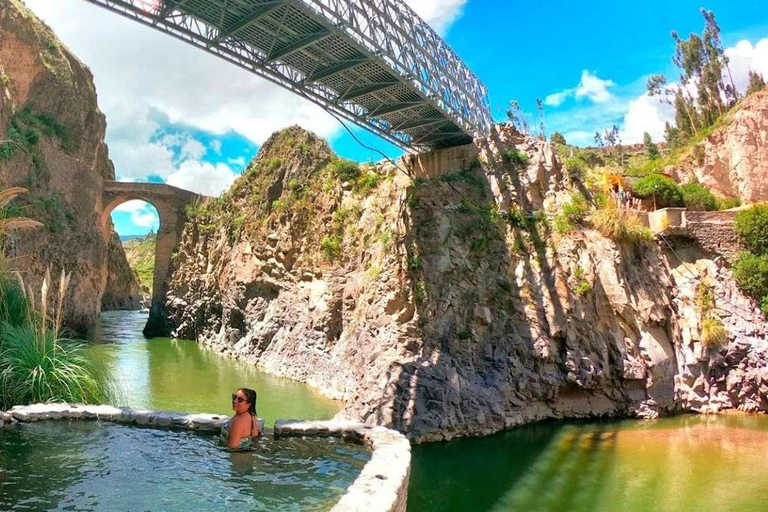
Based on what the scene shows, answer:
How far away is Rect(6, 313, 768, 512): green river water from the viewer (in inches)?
270

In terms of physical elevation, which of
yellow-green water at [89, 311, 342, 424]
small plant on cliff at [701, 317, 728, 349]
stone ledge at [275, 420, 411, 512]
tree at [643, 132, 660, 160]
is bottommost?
yellow-green water at [89, 311, 342, 424]

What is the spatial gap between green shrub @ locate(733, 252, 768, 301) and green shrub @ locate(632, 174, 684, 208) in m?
4.24

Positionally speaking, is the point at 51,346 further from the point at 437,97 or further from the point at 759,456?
the point at 759,456

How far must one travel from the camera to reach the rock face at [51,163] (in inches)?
950

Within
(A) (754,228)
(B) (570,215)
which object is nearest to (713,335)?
(A) (754,228)

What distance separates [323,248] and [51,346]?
40.1 ft

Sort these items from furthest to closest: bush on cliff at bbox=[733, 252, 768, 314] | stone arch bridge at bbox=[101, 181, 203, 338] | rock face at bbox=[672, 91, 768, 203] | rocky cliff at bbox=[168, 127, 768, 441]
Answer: stone arch bridge at bbox=[101, 181, 203, 338], rock face at bbox=[672, 91, 768, 203], bush on cliff at bbox=[733, 252, 768, 314], rocky cliff at bbox=[168, 127, 768, 441]

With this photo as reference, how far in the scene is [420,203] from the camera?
17000 millimetres

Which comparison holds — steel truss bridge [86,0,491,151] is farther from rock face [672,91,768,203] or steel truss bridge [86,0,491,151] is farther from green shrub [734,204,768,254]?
rock face [672,91,768,203]

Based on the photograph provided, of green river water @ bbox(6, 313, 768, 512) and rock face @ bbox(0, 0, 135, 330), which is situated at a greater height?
rock face @ bbox(0, 0, 135, 330)

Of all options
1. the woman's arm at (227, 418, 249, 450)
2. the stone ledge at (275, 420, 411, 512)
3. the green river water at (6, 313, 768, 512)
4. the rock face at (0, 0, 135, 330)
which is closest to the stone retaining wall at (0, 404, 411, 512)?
the stone ledge at (275, 420, 411, 512)

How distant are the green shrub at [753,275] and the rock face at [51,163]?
25.9 m

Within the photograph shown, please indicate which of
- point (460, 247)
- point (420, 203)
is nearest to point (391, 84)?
point (420, 203)

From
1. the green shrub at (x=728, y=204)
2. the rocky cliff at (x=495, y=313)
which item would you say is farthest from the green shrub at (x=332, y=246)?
the green shrub at (x=728, y=204)
